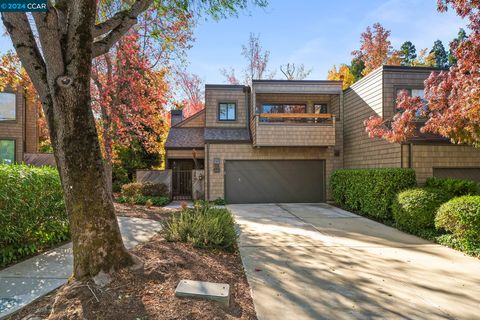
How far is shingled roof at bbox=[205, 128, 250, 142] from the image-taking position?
44.0 feet

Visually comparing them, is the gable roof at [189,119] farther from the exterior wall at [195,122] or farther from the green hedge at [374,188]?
the green hedge at [374,188]

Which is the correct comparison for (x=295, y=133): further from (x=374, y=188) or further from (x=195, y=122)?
(x=195, y=122)

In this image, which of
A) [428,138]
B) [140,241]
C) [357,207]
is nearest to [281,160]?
[357,207]

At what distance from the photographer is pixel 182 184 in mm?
14352

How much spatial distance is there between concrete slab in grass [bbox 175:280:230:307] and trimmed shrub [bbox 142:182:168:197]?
9432mm

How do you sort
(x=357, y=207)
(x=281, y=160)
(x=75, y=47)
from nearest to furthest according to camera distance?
(x=75, y=47), (x=357, y=207), (x=281, y=160)

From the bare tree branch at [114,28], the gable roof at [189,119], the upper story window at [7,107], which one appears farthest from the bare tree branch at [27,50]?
the upper story window at [7,107]

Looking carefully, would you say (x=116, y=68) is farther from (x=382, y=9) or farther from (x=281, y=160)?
(x=382, y=9)

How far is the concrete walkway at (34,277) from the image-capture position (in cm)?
313

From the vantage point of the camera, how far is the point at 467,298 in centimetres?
365

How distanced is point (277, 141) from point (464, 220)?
7.89m

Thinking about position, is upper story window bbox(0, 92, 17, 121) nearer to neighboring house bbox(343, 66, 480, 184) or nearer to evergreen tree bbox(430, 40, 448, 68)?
neighboring house bbox(343, 66, 480, 184)

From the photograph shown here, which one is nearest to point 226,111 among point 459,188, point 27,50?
point 459,188

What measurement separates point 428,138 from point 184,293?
32.5 ft
